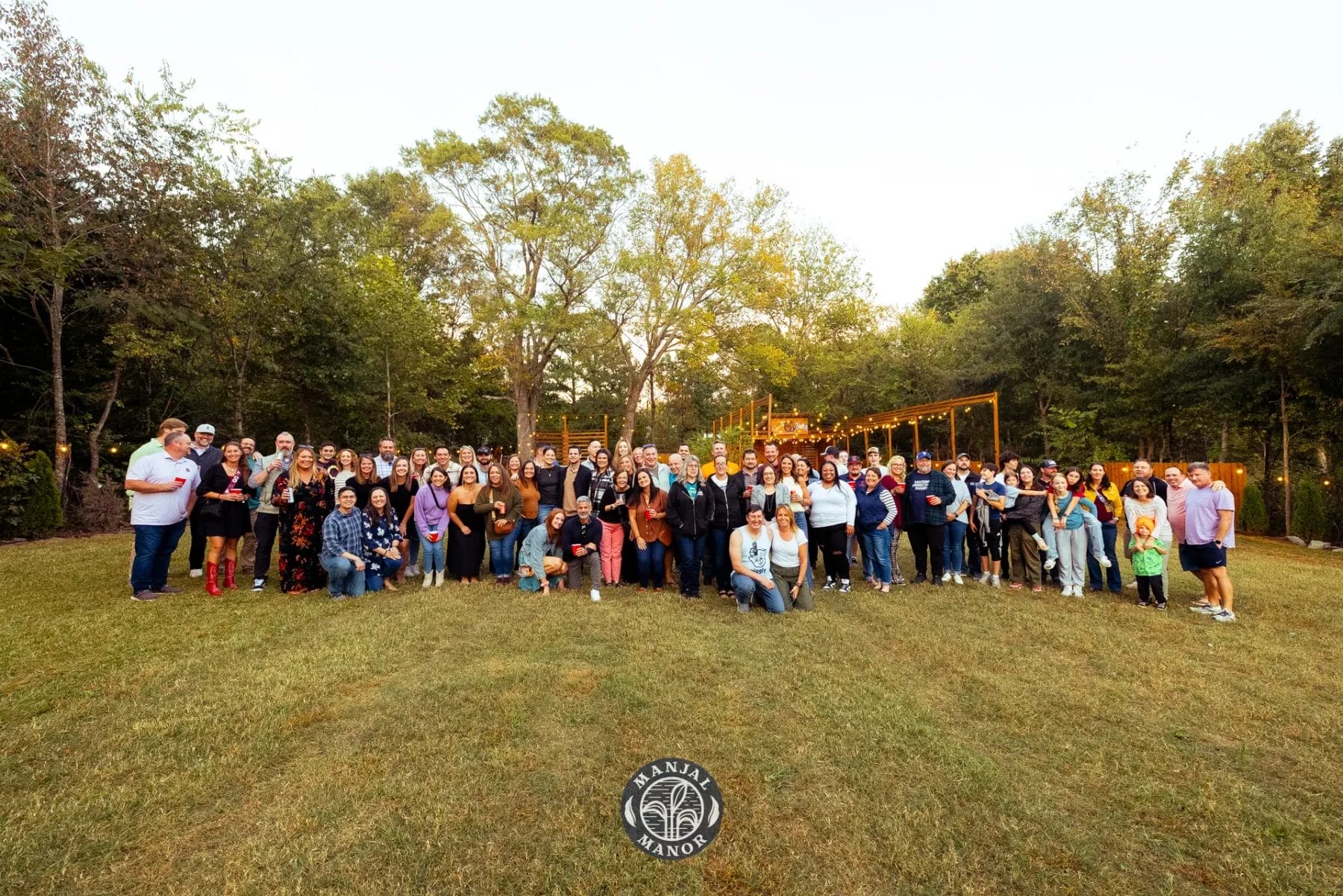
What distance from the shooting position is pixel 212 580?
623 centimetres

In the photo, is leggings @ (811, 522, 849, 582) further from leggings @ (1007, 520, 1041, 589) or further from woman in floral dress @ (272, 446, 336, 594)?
woman in floral dress @ (272, 446, 336, 594)

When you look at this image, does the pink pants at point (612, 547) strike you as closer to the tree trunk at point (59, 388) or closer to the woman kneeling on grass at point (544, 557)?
the woman kneeling on grass at point (544, 557)

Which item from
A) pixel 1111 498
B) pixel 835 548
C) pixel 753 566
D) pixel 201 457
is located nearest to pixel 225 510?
pixel 201 457

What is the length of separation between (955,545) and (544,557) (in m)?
4.94

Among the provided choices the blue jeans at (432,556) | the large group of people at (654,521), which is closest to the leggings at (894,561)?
A: the large group of people at (654,521)

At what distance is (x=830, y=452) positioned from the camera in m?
7.68

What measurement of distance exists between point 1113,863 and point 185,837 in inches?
145

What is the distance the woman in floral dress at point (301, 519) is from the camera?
6418mm

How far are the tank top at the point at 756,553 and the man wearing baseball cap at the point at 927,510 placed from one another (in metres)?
2.30

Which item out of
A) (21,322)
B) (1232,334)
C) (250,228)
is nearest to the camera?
(1232,334)

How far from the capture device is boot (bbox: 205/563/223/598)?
20.2ft

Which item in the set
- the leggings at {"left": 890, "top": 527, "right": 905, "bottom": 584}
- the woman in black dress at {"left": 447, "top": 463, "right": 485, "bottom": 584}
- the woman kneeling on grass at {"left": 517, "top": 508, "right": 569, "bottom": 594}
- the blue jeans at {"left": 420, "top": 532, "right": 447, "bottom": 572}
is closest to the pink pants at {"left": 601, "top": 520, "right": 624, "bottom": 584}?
the woman kneeling on grass at {"left": 517, "top": 508, "right": 569, "bottom": 594}

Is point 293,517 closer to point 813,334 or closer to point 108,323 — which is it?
point 108,323

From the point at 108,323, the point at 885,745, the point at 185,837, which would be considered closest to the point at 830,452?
the point at 885,745
